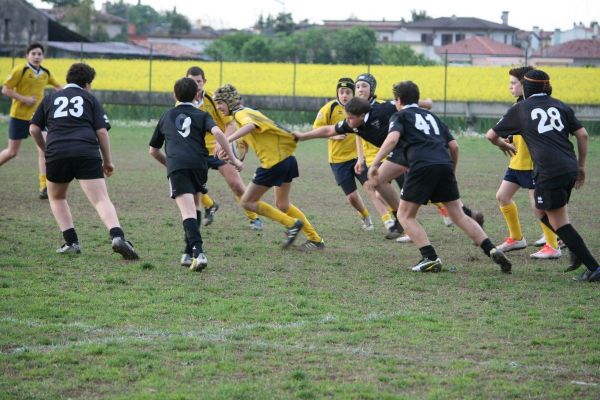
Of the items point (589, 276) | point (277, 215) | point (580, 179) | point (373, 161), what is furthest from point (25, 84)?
point (589, 276)

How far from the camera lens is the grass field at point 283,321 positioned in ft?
18.3

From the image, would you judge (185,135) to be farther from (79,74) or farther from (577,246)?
(577,246)

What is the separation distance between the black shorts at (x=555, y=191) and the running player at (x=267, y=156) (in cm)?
278

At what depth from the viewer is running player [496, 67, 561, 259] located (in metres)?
10.2

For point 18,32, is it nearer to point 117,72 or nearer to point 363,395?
point 117,72

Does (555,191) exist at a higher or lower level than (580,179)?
lower

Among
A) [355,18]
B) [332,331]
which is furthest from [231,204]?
[355,18]

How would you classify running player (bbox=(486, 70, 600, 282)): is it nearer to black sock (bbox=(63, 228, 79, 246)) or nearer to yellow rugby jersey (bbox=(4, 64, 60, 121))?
black sock (bbox=(63, 228, 79, 246))

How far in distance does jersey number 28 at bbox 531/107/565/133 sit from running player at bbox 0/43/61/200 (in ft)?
26.3

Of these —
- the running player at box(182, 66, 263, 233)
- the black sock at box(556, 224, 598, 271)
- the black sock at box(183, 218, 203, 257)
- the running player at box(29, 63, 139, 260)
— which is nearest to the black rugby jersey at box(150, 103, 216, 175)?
the black sock at box(183, 218, 203, 257)

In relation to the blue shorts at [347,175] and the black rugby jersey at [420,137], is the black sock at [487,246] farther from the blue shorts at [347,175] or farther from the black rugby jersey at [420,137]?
the blue shorts at [347,175]

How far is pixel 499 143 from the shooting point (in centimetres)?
944

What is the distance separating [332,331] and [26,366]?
2108 mm

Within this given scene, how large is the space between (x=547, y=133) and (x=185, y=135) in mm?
3324
